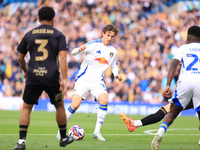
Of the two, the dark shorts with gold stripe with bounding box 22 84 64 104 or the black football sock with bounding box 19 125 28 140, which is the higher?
the dark shorts with gold stripe with bounding box 22 84 64 104

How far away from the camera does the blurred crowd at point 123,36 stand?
1731 centimetres

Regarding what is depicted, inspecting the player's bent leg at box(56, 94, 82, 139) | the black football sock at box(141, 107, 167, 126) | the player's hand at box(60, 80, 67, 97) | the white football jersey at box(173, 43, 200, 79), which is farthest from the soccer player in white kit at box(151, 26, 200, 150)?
the player's bent leg at box(56, 94, 82, 139)

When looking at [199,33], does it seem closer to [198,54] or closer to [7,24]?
[198,54]

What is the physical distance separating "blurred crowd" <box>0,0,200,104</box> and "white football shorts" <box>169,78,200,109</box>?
11.5 m

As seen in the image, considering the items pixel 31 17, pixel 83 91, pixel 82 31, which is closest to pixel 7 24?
pixel 31 17

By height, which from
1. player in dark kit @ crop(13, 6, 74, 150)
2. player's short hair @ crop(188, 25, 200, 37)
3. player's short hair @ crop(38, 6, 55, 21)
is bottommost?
player in dark kit @ crop(13, 6, 74, 150)

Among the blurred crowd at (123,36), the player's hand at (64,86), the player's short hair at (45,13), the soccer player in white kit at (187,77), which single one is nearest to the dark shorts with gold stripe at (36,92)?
the player's hand at (64,86)

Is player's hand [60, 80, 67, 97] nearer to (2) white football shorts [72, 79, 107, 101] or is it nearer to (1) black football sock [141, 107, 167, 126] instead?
(2) white football shorts [72, 79, 107, 101]

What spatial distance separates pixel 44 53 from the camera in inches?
186

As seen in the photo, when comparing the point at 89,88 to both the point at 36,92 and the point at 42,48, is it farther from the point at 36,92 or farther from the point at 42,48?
the point at 42,48

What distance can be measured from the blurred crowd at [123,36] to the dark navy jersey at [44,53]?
40.5 feet

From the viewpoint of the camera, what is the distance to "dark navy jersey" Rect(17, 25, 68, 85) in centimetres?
471

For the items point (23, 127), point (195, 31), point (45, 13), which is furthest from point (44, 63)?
point (195, 31)

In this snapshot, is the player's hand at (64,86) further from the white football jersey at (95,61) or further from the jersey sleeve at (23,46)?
the white football jersey at (95,61)
